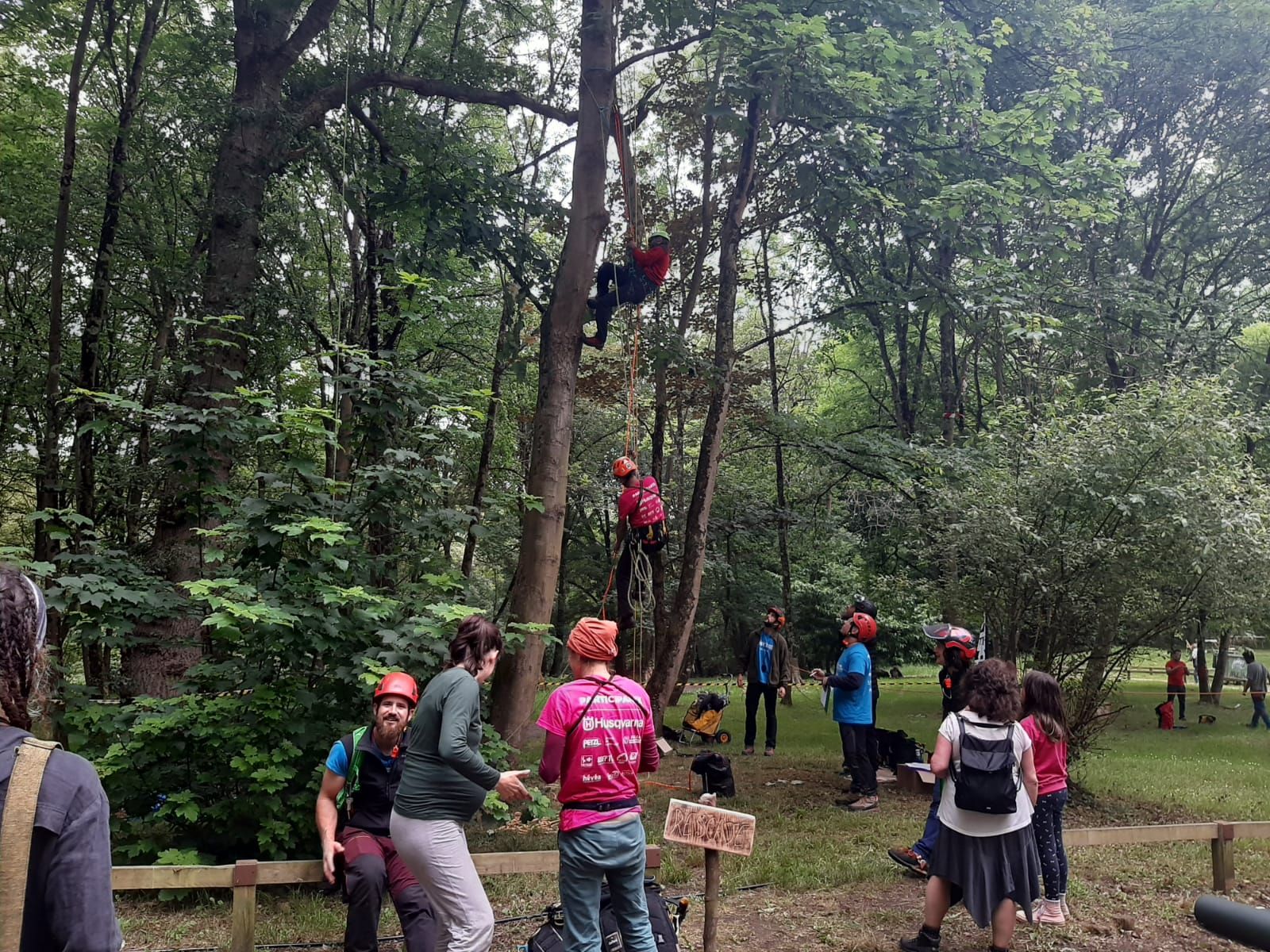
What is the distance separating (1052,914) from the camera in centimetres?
516

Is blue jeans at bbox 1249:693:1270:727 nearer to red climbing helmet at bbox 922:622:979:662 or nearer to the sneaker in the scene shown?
red climbing helmet at bbox 922:622:979:662

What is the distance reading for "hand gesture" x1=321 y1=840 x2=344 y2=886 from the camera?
3.90 metres

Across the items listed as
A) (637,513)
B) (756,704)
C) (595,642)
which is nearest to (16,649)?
(595,642)

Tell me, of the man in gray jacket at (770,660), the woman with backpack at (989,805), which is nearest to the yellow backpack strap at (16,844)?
the woman with backpack at (989,805)

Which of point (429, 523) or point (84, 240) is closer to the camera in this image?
point (429, 523)

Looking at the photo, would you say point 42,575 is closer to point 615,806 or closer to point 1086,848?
point 615,806

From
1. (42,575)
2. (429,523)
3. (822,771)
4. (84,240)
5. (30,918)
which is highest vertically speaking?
(84,240)

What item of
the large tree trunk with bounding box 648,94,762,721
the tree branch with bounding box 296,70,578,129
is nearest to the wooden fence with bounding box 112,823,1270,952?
the large tree trunk with bounding box 648,94,762,721

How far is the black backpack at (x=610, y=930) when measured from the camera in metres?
3.64

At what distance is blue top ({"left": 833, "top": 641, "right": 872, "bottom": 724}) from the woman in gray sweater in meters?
5.07

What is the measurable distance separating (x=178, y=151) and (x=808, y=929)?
12.2m

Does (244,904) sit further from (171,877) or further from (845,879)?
(845,879)

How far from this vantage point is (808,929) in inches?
197

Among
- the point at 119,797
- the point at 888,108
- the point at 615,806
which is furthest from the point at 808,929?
the point at 888,108
